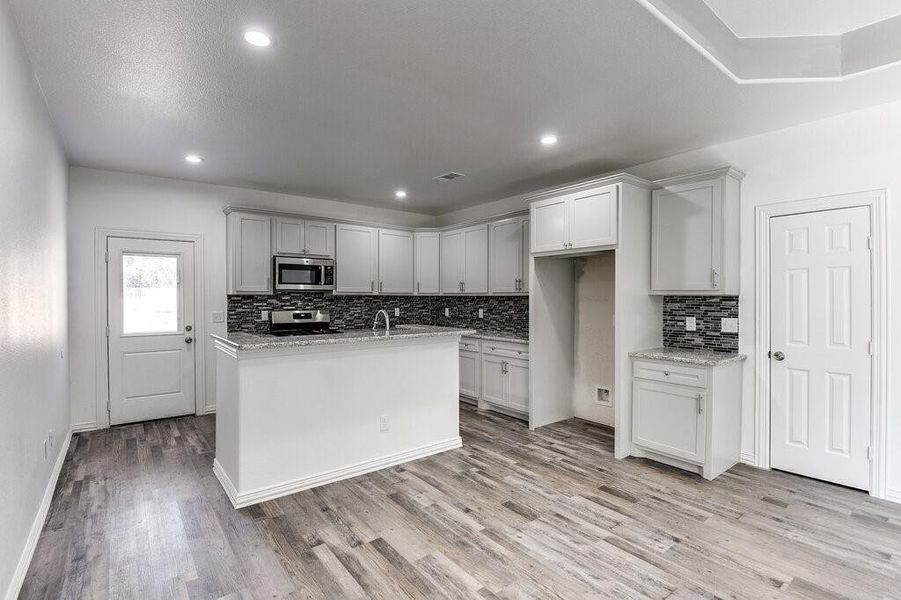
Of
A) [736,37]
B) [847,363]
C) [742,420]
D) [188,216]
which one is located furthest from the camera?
[188,216]

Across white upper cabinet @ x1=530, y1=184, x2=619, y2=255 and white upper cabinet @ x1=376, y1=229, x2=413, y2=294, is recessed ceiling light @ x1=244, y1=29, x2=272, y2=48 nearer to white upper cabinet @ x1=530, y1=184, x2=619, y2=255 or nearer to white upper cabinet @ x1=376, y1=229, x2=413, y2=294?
white upper cabinet @ x1=530, y1=184, x2=619, y2=255

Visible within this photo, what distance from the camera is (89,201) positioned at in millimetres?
4488

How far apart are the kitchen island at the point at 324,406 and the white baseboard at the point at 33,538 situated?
0.96 m

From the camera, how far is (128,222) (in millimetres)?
4672

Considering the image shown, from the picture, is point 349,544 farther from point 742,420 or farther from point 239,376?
point 742,420

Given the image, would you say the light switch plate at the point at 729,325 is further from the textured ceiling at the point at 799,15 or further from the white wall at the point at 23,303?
the white wall at the point at 23,303

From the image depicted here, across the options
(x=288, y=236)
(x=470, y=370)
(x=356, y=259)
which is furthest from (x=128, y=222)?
(x=470, y=370)

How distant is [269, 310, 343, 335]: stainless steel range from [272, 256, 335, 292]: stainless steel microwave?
0.37 meters

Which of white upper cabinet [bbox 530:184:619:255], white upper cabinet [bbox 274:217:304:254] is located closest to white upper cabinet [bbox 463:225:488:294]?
white upper cabinet [bbox 530:184:619:255]

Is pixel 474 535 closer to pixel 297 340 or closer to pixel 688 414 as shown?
pixel 297 340

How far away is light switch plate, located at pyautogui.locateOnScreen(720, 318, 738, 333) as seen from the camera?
12.0 feet

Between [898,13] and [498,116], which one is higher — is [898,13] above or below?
above

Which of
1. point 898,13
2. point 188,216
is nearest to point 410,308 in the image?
point 188,216

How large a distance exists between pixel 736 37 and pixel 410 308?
495 centimetres
